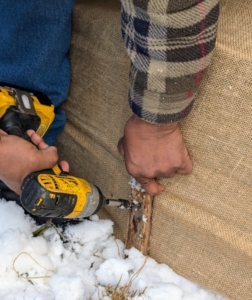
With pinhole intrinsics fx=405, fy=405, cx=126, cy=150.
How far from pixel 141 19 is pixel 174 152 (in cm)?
28

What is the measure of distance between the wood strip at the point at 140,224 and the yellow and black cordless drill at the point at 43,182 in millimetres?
27

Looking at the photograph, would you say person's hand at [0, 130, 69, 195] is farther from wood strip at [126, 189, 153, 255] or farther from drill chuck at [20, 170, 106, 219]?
wood strip at [126, 189, 153, 255]

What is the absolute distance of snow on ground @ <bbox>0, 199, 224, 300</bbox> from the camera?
0.84 m

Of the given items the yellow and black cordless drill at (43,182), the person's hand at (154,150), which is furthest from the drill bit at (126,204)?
the person's hand at (154,150)

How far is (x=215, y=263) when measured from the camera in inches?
32.6

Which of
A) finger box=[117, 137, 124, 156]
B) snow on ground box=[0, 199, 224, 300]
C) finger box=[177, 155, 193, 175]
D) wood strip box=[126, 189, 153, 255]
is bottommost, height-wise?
snow on ground box=[0, 199, 224, 300]

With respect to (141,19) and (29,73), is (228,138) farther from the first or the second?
(29,73)

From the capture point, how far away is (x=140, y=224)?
0.91m

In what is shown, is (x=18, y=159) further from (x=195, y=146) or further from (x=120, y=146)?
(x=195, y=146)

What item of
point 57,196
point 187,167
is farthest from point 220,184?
point 57,196

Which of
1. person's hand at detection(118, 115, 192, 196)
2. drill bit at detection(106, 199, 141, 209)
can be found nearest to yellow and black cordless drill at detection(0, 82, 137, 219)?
drill bit at detection(106, 199, 141, 209)

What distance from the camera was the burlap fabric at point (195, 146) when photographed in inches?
28.6

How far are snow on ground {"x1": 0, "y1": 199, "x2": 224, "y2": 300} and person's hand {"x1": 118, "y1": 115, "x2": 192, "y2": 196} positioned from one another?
23 cm

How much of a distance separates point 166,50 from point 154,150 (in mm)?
227
